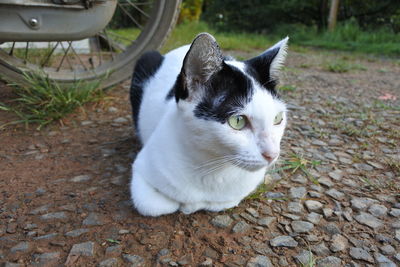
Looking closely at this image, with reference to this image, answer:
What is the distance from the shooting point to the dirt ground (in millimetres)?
1511

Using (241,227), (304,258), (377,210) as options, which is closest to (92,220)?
(241,227)

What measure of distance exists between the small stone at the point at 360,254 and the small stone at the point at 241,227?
472 mm

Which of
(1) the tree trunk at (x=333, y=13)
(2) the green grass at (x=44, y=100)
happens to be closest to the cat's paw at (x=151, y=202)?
(2) the green grass at (x=44, y=100)

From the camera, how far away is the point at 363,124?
2.96 metres

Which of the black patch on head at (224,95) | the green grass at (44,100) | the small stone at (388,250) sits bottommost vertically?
the small stone at (388,250)

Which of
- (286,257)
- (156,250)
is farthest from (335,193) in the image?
(156,250)

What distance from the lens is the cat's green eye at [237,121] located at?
4.61 ft

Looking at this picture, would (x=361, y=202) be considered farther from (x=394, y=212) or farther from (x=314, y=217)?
(x=314, y=217)

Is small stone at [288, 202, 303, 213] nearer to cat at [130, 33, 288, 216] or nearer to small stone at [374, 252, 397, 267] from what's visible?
cat at [130, 33, 288, 216]

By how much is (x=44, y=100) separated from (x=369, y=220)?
237 centimetres

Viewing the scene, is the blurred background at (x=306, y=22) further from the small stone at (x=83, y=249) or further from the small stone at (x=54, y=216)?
the small stone at (x=83, y=249)

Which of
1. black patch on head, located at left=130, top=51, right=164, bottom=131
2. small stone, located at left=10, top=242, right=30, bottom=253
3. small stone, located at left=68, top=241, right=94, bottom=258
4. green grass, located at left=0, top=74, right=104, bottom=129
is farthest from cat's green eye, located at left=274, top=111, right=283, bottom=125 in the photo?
green grass, located at left=0, top=74, right=104, bottom=129

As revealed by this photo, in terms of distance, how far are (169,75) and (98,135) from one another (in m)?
0.79

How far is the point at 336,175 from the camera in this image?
2195 mm
